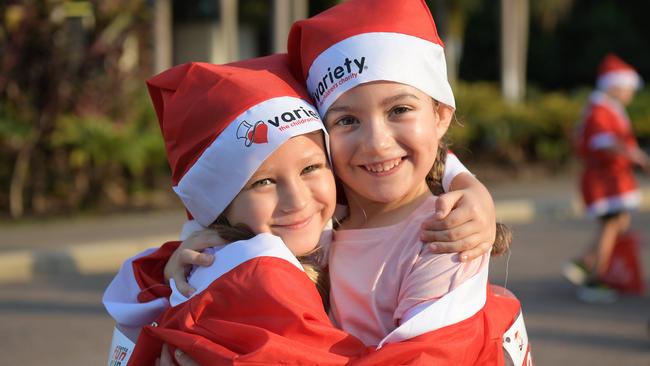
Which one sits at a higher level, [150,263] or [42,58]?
[150,263]

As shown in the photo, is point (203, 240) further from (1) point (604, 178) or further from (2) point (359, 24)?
(1) point (604, 178)

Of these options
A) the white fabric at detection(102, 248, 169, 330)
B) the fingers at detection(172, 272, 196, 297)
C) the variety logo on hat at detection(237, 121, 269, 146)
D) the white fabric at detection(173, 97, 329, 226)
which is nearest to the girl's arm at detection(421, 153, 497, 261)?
the white fabric at detection(173, 97, 329, 226)

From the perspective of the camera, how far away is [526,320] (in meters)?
7.30

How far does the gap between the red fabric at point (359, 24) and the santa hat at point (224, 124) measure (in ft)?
0.37

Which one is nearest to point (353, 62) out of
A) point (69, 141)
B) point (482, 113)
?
point (69, 141)

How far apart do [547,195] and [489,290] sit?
11.9 meters

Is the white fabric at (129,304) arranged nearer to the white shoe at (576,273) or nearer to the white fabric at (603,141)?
the white shoe at (576,273)

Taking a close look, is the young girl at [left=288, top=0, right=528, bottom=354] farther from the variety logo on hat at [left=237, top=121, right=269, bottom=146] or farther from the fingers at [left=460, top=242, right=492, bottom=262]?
the variety logo on hat at [left=237, top=121, right=269, bottom=146]

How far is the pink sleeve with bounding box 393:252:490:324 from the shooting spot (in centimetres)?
231

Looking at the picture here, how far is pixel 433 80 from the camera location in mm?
2523

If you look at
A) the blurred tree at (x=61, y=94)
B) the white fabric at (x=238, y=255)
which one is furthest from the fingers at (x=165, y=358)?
the blurred tree at (x=61, y=94)

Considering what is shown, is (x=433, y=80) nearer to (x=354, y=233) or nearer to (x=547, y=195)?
(x=354, y=233)

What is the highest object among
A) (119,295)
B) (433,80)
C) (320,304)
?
(433,80)

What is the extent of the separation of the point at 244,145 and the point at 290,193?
162 millimetres
